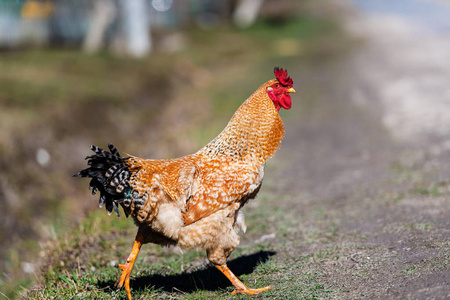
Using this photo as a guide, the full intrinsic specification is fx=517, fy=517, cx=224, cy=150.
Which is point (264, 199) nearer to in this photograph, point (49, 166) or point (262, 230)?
point (262, 230)

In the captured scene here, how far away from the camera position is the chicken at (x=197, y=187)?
466 cm

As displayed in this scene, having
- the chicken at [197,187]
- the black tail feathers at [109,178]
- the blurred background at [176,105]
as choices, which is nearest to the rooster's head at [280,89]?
the chicken at [197,187]

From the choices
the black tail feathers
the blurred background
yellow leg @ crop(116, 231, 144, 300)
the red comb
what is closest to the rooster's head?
the red comb

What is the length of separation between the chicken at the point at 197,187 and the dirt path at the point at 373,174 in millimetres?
1115

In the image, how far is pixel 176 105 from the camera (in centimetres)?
1416

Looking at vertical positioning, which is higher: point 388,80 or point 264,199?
point 388,80

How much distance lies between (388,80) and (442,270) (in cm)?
1046

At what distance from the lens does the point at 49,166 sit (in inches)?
393

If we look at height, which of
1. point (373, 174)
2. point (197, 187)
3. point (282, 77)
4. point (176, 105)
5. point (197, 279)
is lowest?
point (197, 279)

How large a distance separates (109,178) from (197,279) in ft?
5.52

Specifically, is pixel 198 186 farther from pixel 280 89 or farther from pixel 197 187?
pixel 280 89

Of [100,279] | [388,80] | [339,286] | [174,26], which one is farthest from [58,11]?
[339,286]

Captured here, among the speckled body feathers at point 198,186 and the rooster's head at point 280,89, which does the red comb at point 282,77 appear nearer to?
the rooster's head at point 280,89

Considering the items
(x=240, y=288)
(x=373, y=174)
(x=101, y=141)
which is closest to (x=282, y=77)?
(x=240, y=288)
